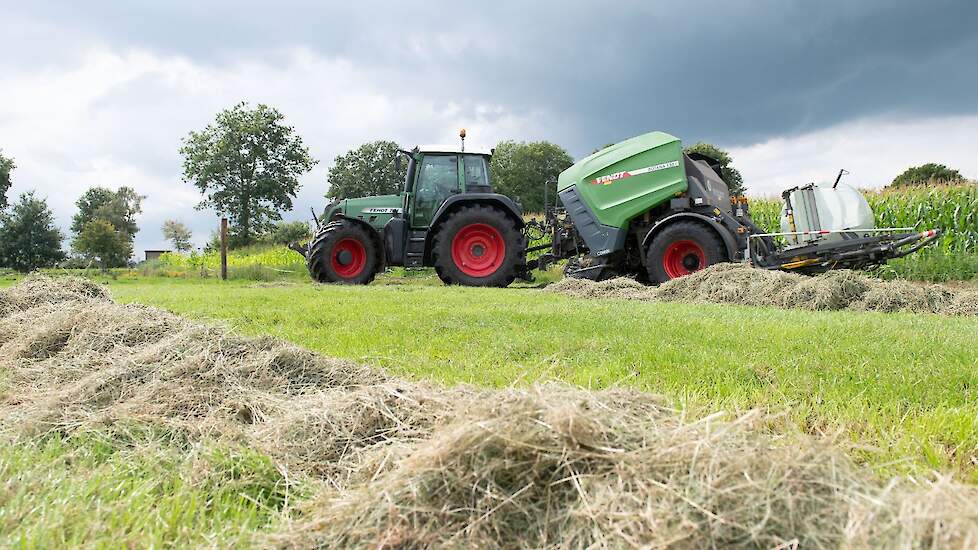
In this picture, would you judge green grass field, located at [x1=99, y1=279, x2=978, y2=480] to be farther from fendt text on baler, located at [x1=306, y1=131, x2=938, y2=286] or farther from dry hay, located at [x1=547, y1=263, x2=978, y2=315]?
fendt text on baler, located at [x1=306, y1=131, x2=938, y2=286]

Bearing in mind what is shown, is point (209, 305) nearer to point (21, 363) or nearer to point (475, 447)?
point (21, 363)

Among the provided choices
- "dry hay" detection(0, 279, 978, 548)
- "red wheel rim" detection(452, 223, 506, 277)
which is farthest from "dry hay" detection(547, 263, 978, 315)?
"dry hay" detection(0, 279, 978, 548)

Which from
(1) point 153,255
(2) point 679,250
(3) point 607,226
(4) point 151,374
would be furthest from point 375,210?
(1) point 153,255

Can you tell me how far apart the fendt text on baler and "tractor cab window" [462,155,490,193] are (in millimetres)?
18

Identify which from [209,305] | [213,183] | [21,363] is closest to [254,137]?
[213,183]

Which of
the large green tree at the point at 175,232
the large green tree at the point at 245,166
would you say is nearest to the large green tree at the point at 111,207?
the large green tree at the point at 175,232

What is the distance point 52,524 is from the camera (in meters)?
1.60

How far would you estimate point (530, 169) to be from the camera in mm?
46969

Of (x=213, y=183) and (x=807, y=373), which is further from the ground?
(x=213, y=183)

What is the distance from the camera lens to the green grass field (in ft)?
7.85

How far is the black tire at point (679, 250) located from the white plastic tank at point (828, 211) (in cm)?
117

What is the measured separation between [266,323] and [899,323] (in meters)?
4.98

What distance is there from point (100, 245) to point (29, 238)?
1224cm

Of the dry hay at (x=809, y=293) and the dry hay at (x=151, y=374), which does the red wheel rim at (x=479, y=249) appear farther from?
the dry hay at (x=151, y=374)
